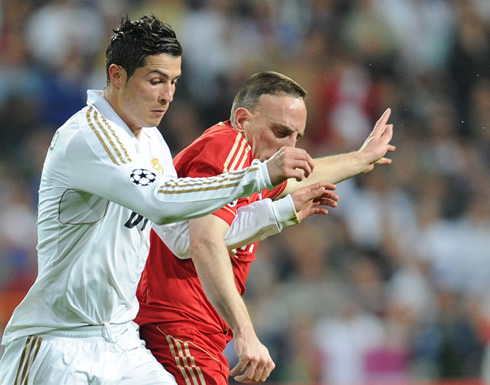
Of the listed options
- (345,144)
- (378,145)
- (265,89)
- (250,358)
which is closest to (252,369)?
(250,358)

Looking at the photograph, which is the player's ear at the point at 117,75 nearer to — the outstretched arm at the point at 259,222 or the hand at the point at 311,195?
the outstretched arm at the point at 259,222

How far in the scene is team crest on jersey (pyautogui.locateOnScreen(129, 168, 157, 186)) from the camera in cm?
325

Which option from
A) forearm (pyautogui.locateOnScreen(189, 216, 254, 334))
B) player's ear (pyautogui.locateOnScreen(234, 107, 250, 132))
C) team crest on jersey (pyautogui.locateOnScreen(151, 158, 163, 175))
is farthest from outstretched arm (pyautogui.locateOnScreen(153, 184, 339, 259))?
player's ear (pyautogui.locateOnScreen(234, 107, 250, 132))

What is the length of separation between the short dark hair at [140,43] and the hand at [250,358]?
3.72 feet

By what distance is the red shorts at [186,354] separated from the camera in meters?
3.87

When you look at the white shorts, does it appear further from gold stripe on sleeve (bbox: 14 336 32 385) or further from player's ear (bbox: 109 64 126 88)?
player's ear (bbox: 109 64 126 88)

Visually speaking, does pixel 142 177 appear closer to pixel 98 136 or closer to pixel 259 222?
pixel 98 136

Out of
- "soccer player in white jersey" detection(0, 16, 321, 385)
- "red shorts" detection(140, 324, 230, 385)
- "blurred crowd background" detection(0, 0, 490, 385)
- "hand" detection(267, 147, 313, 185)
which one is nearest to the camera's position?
"hand" detection(267, 147, 313, 185)

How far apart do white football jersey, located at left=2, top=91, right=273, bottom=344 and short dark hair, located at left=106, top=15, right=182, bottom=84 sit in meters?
0.18

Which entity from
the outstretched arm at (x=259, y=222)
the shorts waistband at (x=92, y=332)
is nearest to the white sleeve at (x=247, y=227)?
the outstretched arm at (x=259, y=222)

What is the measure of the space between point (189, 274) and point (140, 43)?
1.05 m

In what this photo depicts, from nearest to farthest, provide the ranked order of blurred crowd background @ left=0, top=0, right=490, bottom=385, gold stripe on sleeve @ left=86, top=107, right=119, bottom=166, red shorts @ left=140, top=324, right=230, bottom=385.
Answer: gold stripe on sleeve @ left=86, top=107, right=119, bottom=166, red shorts @ left=140, top=324, right=230, bottom=385, blurred crowd background @ left=0, top=0, right=490, bottom=385

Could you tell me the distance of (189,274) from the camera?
4.02 meters

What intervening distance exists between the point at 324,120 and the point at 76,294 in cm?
647
